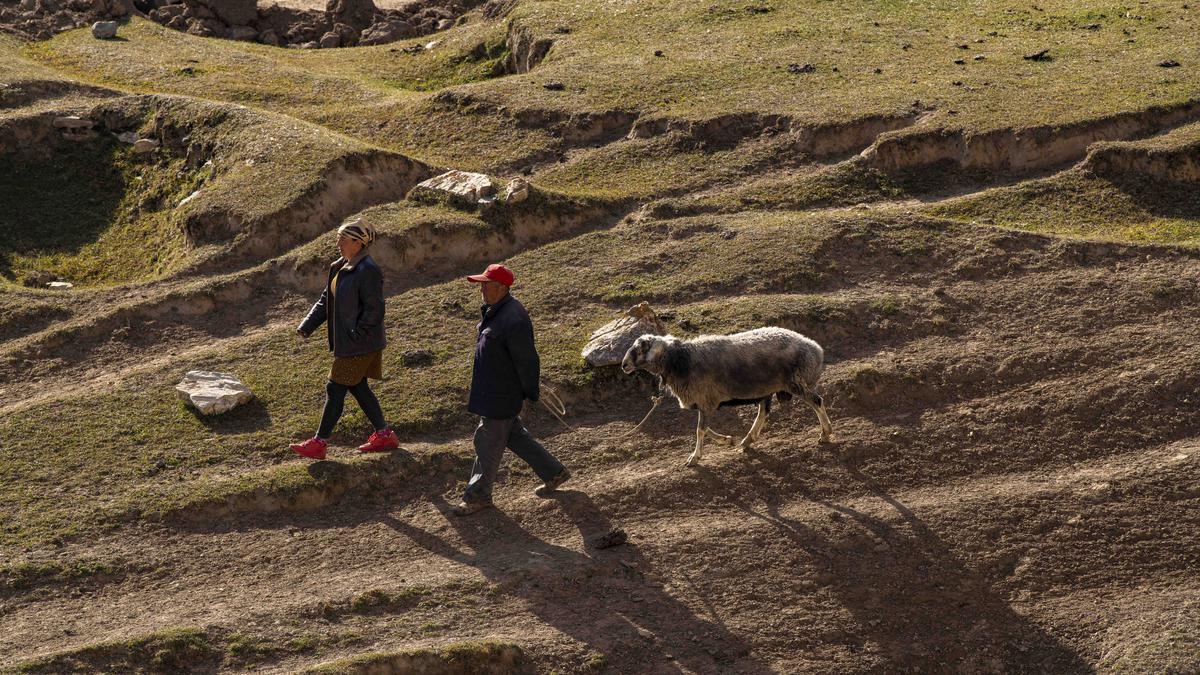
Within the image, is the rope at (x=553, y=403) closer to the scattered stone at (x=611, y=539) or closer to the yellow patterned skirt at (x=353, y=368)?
the yellow patterned skirt at (x=353, y=368)

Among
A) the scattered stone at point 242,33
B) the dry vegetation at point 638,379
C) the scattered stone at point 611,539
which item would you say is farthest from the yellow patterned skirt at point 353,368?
the scattered stone at point 242,33

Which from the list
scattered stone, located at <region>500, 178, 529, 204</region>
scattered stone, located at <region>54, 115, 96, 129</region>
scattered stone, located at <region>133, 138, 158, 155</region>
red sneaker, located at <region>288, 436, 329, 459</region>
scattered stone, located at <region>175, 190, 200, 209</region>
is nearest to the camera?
red sneaker, located at <region>288, 436, 329, 459</region>

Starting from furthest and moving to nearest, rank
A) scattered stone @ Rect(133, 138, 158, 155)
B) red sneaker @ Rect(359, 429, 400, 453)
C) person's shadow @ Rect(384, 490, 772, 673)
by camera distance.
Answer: scattered stone @ Rect(133, 138, 158, 155), red sneaker @ Rect(359, 429, 400, 453), person's shadow @ Rect(384, 490, 772, 673)

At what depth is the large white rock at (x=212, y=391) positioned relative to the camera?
14.4 metres

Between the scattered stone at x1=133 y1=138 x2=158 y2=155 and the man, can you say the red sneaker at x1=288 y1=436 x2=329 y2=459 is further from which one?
the scattered stone at x1=133 y1=138 x2=158 y2=155

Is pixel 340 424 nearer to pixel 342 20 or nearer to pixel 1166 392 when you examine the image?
pixel 1166 392

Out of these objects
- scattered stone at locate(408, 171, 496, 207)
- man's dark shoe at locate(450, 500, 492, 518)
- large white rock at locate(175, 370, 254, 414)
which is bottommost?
man's dark shoe at locate(450, 500, 492, 518)

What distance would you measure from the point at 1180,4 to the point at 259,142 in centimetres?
1816

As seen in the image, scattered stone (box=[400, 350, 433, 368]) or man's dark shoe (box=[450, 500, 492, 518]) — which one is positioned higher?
scattered stone (box=[400, 350, 433, 368])

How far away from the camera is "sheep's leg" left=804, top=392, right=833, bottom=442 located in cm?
1326

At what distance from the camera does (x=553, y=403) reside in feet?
47.2

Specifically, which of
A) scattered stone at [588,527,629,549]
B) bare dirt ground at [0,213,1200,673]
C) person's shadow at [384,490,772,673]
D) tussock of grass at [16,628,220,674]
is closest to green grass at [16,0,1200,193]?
bare dirt ground at [0,213,1200,673]

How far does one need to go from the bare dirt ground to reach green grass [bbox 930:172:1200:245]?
118 inches

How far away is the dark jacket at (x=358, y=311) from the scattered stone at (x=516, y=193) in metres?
5.46
